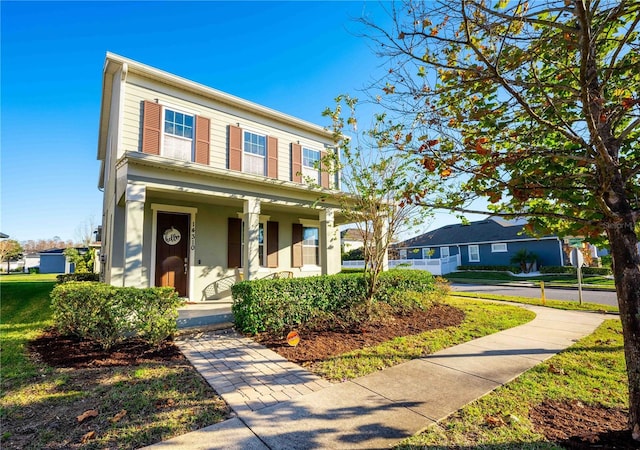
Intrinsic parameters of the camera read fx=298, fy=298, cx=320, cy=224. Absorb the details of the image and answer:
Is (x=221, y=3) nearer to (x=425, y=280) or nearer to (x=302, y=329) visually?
(x=302, y=329)

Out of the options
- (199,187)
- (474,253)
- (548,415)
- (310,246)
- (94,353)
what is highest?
(199,187)

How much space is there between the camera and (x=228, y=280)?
9.91m

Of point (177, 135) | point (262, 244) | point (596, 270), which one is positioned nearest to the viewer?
point (177, 135)

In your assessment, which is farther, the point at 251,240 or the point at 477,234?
Answer: the point at 477,234

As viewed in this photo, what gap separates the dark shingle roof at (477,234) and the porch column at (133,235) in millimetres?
19867

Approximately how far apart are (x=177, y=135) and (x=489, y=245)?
87.5ft

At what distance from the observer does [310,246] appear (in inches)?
479

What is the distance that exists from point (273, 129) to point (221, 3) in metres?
4.01

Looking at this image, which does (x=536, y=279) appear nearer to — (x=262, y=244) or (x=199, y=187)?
(x=262, y=244)

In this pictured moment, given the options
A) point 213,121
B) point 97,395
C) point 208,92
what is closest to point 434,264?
point 213,121

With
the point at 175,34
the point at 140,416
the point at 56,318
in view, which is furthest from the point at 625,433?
the point at 175,34

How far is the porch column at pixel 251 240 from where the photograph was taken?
7.86 m

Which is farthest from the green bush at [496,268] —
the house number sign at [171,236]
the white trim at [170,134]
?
the white trim at [170,134]

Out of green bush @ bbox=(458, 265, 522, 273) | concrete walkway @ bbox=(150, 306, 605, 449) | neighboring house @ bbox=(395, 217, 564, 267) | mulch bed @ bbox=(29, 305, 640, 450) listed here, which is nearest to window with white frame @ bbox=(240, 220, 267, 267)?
concrete walkway @ bbox=(150, 306, 605, 449)
